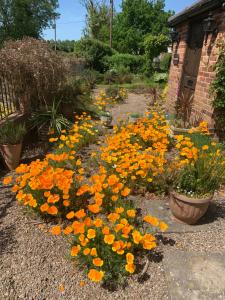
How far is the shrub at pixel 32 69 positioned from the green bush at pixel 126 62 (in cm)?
1416

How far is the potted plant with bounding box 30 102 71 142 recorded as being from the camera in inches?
223

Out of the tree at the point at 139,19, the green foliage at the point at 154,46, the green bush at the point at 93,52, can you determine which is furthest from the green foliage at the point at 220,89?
the tree at the point at 139,19

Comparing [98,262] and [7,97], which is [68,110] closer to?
[7,97]

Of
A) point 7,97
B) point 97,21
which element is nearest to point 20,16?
point 97,21

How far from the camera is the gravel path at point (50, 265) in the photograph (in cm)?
229

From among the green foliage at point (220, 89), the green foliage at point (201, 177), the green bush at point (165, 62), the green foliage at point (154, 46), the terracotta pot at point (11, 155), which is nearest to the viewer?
the green foliage at point (201, 177)

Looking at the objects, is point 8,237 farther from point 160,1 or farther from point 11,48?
point 160,1

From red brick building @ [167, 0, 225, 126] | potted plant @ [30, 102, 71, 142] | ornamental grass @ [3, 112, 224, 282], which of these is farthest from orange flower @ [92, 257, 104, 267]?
red brick building @ [167, 0, 225, 126]

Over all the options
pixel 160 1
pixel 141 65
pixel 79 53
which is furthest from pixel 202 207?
pixel 160 1

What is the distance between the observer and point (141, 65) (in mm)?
21297

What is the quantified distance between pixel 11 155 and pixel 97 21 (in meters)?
28.5

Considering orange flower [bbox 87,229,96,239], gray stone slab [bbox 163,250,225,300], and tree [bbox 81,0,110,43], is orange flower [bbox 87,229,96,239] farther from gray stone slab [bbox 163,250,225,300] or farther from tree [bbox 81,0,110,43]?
tree [bbox 81,0,110,43]

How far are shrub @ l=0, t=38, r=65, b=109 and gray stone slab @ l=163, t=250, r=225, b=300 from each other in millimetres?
4565

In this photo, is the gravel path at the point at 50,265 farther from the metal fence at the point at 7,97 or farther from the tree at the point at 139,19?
the tree at the point at 139,19
